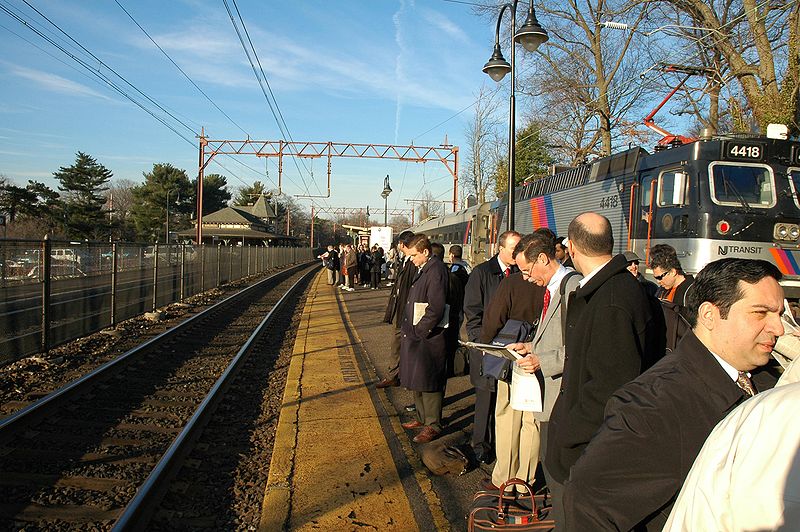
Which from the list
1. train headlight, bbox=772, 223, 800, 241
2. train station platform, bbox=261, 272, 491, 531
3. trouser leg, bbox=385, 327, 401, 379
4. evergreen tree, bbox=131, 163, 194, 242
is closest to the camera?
train station platform, bbox=261, 272, 491, 531

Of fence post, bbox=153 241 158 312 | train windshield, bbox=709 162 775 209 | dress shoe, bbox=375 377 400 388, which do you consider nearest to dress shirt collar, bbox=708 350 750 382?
dress shoe, bbox=375 377 400 388

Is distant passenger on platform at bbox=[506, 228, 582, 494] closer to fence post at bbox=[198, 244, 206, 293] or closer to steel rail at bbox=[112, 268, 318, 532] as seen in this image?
steel rail at bbox=[112, 268, 318, 532]

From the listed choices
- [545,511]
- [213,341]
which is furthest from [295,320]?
[545,511]

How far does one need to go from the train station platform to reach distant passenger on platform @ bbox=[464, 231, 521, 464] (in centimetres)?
24

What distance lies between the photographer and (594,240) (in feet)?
10.2

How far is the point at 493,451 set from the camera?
18.9 ft

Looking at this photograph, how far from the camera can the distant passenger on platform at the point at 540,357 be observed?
3824mm

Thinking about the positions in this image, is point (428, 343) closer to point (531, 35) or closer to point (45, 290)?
point (45, 290)

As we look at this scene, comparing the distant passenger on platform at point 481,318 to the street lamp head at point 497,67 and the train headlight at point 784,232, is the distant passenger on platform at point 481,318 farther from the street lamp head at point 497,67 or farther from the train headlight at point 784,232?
the street lamp head at point 497,67

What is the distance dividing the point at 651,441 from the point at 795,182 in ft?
36.0

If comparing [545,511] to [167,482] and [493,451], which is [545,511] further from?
[167,482]

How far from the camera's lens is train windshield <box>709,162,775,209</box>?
1090 cm

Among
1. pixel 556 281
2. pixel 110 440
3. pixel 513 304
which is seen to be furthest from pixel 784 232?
pixel 110 440

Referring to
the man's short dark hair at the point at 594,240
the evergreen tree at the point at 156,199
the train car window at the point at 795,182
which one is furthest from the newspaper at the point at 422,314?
the evergreen tree at the point at 156,199
